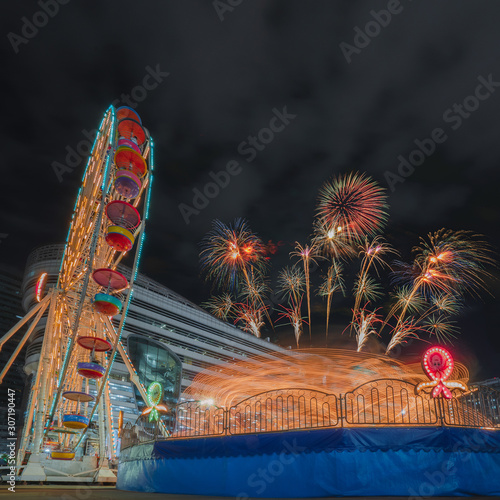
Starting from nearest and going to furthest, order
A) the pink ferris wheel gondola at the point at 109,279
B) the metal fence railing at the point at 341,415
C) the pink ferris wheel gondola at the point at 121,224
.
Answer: the metal fence railing at the point at 341,415 → the pink ferris wheel gondola at the point at 121,224 → the pink ferris wheel gondola at the point at 109,279

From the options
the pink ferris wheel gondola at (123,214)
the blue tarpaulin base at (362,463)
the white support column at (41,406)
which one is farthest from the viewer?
the white support column at (41,406)

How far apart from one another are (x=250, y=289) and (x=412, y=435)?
21.4 m

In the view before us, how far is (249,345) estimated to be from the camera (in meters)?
76.8

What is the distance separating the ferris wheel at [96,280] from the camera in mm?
17266

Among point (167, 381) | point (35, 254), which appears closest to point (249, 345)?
point (167, 381)

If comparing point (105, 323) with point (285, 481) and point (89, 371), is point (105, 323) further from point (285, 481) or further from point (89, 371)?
point (285, 481)

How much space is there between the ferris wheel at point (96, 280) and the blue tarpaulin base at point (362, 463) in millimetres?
9363

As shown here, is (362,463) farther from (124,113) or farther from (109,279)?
(124,113)

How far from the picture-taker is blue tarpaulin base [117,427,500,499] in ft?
28.6

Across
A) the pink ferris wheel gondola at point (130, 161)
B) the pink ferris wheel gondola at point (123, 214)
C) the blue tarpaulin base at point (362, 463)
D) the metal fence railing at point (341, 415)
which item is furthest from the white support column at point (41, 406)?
the blue tarpaulin base at point (362, 463)

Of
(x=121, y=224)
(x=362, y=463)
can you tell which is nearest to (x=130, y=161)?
(x=121, y=224)

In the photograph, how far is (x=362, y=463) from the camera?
8820 mm

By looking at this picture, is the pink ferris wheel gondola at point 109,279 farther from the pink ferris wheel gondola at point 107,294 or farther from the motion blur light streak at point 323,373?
the motion blur light streak at point 323,373

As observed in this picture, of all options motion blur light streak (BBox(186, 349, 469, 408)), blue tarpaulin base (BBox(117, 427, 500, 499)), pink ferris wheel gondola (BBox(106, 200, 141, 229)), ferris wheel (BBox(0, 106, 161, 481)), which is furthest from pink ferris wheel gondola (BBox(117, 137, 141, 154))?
blue tarpaulin base (BBox(117, 427, 500, 499))
